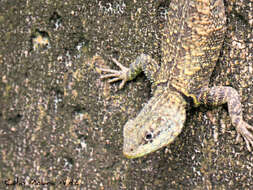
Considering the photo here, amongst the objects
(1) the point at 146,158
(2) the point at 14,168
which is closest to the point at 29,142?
(2) the point at 14,168

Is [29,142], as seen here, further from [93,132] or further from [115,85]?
[115,85]

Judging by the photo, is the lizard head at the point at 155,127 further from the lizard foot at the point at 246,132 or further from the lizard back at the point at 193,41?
the lizard foot at the point at 246,132

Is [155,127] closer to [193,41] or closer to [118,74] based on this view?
[193,41]

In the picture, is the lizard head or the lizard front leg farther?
the lizard front leg

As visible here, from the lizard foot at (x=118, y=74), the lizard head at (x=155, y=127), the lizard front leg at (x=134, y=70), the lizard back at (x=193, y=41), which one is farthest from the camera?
the lizard foot at (x=118, y=74)

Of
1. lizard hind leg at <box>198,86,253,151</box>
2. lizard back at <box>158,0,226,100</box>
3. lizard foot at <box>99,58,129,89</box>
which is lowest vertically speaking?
lizard foot at <box>99,58,129,89</box>

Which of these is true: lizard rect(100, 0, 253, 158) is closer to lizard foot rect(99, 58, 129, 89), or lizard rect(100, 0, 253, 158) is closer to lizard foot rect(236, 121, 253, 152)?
lizard foot rect(236, 121, 253, 152)

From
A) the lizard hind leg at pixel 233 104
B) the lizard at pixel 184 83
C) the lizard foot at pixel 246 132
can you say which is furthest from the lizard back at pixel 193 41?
the lizard foot at pixel 246 132

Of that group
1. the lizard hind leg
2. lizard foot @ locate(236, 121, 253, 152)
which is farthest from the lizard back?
lizard foot @ locate(236, 121, 253, 152)
